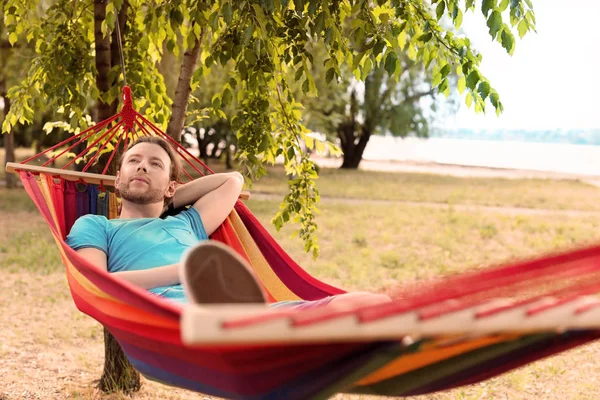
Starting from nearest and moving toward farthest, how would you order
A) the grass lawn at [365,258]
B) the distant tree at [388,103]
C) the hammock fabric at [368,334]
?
the hammock fabric at [368,334] → the grass lawn at [365,258] → the distant tree at [388,103]

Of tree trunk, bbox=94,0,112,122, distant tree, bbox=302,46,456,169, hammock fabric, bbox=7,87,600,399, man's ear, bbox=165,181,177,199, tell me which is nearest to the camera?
hammock fabric, bbox=7,87,600,399

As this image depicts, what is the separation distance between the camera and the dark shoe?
54.5 inches

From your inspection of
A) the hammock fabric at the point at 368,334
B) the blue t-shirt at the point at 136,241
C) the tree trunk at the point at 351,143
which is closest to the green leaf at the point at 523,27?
the hammock fabric at the point at 368,334

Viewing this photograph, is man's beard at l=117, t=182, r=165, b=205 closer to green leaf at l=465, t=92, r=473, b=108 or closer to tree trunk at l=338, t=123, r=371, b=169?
green leaf at l=465, t=92, r=473, b=108

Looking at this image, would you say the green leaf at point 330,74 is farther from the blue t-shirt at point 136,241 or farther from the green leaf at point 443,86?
the blue t-shirt at point 136,241

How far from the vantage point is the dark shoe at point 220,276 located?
1.38 meters

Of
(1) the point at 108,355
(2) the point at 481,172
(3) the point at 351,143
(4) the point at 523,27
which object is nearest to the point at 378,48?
(4) the point at 523,27

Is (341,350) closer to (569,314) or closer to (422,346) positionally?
(422,346)

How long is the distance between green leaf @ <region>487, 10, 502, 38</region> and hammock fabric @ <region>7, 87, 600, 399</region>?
105 cm

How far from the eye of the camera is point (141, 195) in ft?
7.33

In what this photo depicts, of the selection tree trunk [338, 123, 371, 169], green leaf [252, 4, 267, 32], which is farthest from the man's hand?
tree trunk [338, 123, 371, 169]

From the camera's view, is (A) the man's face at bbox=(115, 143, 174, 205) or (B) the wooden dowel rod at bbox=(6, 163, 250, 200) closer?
(A) the man's face at bbox=(115, 143, 174, 205)

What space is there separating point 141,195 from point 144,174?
70mm

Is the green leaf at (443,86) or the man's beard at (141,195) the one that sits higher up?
the green leaf at (443,86)
